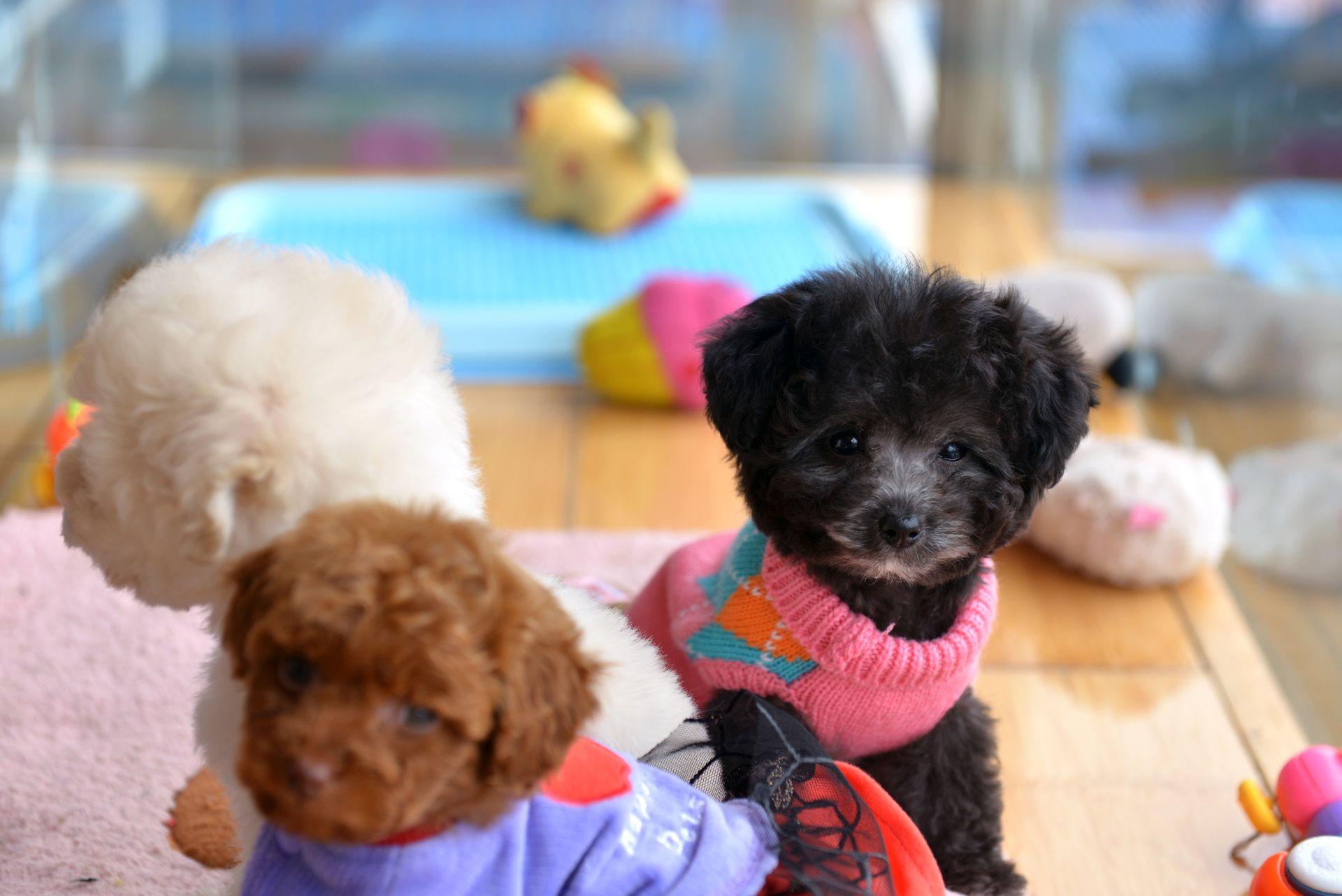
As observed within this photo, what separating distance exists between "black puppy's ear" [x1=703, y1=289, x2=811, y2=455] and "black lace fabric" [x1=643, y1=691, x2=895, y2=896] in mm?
306

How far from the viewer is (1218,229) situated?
304 centimetres

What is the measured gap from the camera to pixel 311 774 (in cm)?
95

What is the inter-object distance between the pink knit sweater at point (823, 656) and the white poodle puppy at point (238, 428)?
0.96 feet

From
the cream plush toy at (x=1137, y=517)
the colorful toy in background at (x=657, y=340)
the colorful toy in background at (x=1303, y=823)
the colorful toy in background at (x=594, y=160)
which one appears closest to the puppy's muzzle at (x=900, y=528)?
the colorful toy in background at (x=1303, y=823)

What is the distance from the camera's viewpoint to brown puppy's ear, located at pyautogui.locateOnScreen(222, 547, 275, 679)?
3.25 feet

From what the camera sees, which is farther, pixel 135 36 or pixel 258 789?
pixel 135 36

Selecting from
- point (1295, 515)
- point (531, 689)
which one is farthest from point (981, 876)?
point (1295, 515)

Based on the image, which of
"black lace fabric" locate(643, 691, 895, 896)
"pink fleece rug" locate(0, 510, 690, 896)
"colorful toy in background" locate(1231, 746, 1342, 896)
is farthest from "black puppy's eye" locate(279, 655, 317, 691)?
"colorful toy in background" locate(1231, 746, 1342, 896)

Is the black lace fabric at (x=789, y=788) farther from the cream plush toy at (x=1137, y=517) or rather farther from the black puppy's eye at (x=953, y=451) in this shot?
the cream plush toy at (x=1137, y=517)

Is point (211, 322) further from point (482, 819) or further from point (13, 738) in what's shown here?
point (13, 738)

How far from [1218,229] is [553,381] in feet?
5.10

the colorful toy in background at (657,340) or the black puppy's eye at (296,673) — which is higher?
the black puppy's eye at (296,673)

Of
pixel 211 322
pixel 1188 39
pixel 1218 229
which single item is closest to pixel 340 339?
pixel 211 322

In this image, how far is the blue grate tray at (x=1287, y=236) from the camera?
2512 millimetres
